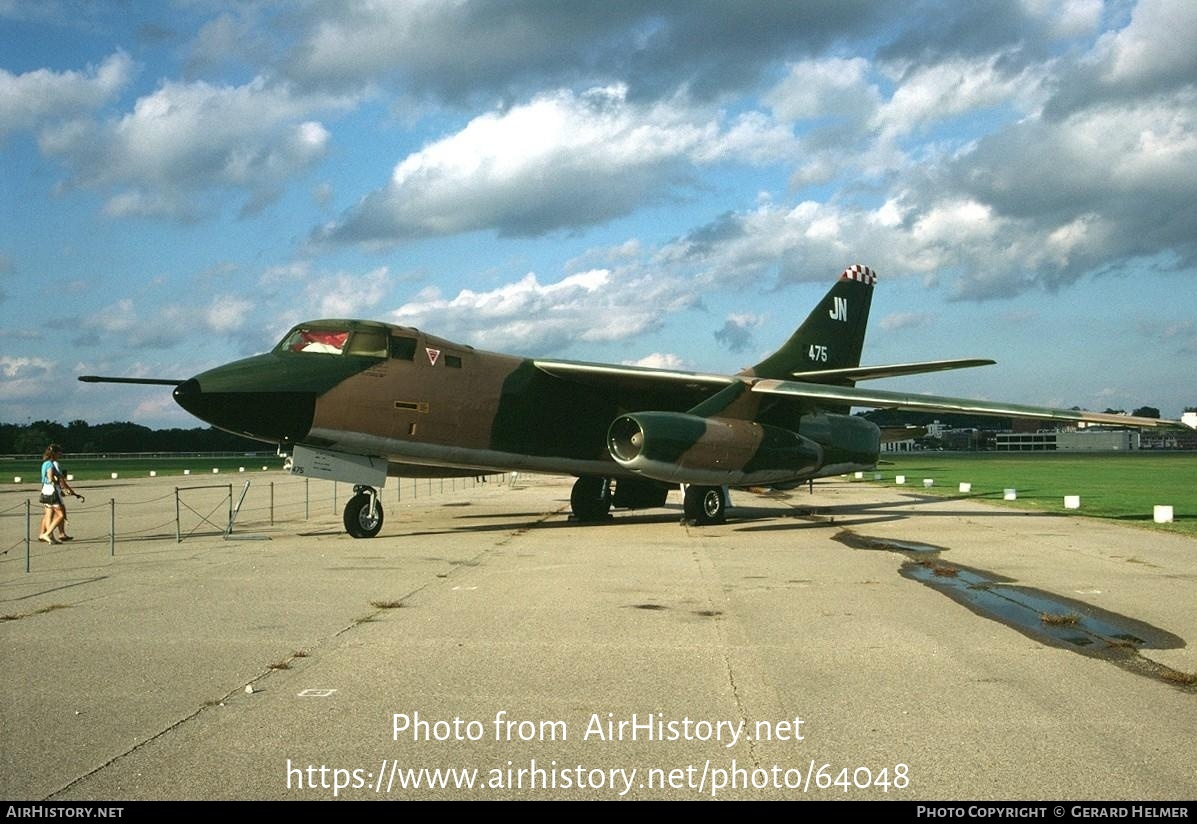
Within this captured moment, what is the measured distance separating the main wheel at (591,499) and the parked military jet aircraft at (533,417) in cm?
3

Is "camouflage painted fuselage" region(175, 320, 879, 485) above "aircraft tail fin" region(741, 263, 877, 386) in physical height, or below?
below

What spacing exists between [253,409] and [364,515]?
2.87 m

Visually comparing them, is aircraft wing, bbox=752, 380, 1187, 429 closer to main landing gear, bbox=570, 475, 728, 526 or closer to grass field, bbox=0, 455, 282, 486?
main landing gear, bbox=570, 475, 728, 526

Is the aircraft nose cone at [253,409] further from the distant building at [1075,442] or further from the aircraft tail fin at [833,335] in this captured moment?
the distant building at [1075,442]

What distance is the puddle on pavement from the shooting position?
699cm

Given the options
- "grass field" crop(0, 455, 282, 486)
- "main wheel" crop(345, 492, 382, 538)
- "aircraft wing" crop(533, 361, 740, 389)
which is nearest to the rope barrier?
"main wheel" crop(345, 492, 382, 538)

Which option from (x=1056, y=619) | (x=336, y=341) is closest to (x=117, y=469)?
(x=336, y=341)

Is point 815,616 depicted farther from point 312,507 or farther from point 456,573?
point 312,507

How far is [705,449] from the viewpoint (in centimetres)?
1759

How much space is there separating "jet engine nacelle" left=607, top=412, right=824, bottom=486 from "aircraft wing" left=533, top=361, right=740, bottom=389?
0.94m

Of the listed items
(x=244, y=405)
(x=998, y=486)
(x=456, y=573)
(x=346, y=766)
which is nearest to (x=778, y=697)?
(x=346, y=766)

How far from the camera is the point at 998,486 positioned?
37.0 metres

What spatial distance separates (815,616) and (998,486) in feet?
102

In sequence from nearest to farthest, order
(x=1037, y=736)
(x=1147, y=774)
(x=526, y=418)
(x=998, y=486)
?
(x=1147, y=774) → (x=1037, y=736) → (x=526, y=418) → (x=998, y=486)
